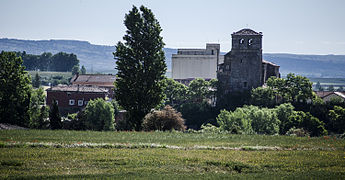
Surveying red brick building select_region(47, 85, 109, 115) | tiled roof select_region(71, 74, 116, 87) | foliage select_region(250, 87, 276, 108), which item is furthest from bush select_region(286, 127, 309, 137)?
tiled roof select_region(71, 74, 116, 87)

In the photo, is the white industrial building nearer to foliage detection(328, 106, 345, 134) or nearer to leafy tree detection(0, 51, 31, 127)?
foliage detection(328, 106, 345, 134)

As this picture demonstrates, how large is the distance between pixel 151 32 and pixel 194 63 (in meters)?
119

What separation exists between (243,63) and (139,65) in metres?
51.8

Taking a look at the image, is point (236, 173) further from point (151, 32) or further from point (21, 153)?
point (151, 32)

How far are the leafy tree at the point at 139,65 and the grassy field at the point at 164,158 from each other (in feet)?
56.6

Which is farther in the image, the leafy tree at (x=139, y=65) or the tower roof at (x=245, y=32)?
the tower roof at (x=245, y=32)

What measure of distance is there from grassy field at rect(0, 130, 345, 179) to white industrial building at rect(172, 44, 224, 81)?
133062 millimetres

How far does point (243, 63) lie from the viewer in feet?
324

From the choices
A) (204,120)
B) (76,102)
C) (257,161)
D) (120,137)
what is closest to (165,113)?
(120,137)

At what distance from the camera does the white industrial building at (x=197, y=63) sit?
165000 millimetres

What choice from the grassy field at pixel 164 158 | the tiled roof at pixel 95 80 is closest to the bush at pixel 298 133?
the grassy field at pixel 164 158

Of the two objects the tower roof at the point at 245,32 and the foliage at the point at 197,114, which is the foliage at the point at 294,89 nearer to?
the tower roof at the point at 245,32

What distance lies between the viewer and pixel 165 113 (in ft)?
150

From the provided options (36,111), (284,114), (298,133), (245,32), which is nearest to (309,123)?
(284,114)
